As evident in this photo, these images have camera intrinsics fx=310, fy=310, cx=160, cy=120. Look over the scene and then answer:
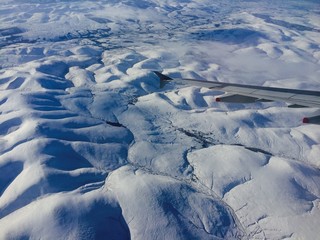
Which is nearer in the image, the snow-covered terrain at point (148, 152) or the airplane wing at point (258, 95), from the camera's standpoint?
the airplane wing at point (258, 95)

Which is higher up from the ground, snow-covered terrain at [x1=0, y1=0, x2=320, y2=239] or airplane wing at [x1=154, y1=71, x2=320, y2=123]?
airplane wing at [x1=154, y1=71, x2=320, y2=123]

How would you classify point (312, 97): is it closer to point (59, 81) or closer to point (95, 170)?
point (95, 170)

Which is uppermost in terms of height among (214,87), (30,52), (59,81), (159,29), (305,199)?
(214,87)

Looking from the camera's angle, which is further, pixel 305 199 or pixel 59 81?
pixel 59 81

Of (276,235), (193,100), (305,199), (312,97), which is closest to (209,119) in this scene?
(193,100)

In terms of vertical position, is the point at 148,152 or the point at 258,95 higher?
the point at 258,95

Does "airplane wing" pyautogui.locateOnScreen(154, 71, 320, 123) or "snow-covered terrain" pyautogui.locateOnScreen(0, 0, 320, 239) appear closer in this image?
"airplane wing" pyautogui.locateOnScreen(154, 71, 320, 123)

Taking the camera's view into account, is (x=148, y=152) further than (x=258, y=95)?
Yes

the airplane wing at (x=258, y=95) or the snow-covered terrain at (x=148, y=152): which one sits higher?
the airplane wing at (x=258, y=95)
